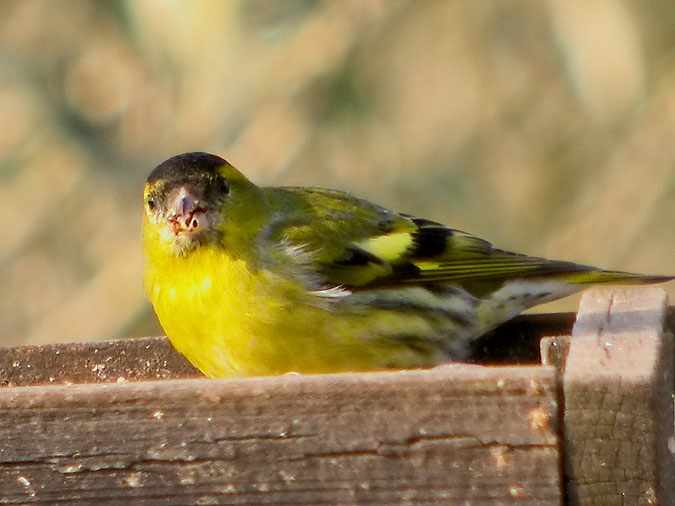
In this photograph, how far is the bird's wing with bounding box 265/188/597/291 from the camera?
16.4ft

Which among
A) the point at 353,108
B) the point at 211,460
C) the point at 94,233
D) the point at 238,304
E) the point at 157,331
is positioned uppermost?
the point at 353,108

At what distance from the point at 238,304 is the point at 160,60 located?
3.99 metres

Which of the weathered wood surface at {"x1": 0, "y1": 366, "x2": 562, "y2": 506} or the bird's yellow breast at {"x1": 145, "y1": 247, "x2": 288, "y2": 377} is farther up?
the bird's yellow breast at {"x1": 145, "y1": 247, "x2": 288, "y2": 377}

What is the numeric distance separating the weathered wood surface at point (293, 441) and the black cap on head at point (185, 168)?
1959 millimetres

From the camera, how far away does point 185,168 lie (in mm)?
5137

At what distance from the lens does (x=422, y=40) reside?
7.95 metres

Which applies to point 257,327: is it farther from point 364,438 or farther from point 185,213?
point 364,438

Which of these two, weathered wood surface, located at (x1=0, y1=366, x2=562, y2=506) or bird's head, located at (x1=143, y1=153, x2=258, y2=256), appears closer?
weathered wood surface, located at (x1=0, y1=366, x2=562, y2=506)

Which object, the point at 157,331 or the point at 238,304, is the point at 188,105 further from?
the point at 238,304

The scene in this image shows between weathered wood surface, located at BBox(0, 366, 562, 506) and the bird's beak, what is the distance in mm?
1847

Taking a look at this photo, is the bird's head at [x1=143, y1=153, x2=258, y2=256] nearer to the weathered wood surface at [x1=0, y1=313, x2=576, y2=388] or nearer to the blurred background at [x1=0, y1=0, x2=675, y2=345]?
the weathered wood surface at [x1=0, y1=313, x2=576, y2=388]

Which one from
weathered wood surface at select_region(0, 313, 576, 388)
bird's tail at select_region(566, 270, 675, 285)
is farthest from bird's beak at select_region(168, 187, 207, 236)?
bird's tail at select_region(566, 270, 675, 285)

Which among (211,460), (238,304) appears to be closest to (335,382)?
(211,460)

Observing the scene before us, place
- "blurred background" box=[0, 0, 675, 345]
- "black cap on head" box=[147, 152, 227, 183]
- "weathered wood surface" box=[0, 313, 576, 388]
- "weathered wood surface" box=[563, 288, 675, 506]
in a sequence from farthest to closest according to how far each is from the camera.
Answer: "blurred background" box=[0, 0, 675, 345]
"black cap on head" box=[147, 152, 227, 183]
"weathered wood surface" box=[0, 313, 576, 388]
"weathered wood surface" box=[563, 288, 675, 506]
